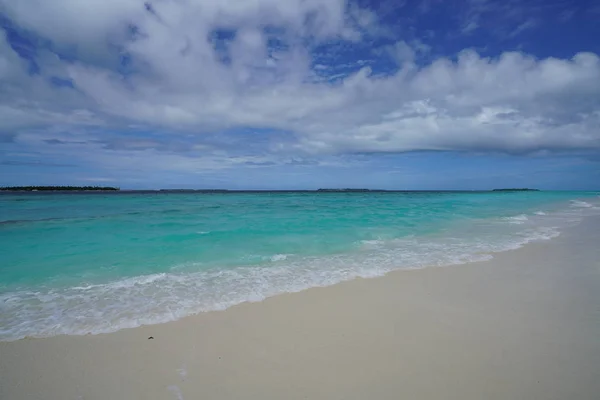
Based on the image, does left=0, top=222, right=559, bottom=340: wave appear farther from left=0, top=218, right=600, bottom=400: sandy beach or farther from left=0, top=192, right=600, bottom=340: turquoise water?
left=0, top=218, right=600, bottom=400: sandy beach

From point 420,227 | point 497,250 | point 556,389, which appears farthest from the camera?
point 420,227

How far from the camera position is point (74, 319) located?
457 centimetres

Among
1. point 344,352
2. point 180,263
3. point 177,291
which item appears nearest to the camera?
point 344,352

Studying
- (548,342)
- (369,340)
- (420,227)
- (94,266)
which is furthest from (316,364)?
(420,227)

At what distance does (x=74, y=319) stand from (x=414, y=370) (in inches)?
196

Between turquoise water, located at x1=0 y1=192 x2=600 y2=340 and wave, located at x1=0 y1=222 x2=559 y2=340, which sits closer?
wave, located at x1=0 y1=222 x2=559 y2=340

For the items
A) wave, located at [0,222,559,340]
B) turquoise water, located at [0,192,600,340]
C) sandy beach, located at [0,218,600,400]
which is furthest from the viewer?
turquoise water, located at [0,192,600,340]

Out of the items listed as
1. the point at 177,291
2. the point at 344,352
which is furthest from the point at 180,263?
the point at 344,352

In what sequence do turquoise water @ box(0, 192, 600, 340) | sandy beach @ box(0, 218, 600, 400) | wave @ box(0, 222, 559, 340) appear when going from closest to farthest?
1. sandy beach @ box(0, 218, 600, 400)
2. wave @ box(0, 222, 559, 340)
3. turquoise water @ box(0, 192, 600, 340)

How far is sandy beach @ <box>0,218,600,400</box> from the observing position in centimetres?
301

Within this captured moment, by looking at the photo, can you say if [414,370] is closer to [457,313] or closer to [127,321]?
[457,313]

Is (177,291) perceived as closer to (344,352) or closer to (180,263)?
(180,263)

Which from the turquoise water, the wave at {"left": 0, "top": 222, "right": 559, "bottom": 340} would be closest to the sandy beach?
the wave at {"left": 0, "top": 222, "right": 559, "bottom": 340}

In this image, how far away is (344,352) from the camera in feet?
11.9
